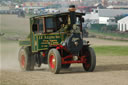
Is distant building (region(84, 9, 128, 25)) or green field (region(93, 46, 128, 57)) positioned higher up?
green field (region(93, 46, 128, 57))

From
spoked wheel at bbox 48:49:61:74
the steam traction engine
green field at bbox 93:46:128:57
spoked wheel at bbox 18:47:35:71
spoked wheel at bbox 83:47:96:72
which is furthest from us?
green field at bbox 93:46:128:57

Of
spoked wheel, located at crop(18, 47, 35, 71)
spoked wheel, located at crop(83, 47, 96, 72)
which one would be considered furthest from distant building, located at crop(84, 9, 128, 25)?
spoked wheel, located at crop(83, 47, 96, 72)

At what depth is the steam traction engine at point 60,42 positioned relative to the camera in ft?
55.1

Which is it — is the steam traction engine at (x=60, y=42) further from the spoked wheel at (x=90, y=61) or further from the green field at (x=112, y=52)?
the green field at (x=112, y=52)

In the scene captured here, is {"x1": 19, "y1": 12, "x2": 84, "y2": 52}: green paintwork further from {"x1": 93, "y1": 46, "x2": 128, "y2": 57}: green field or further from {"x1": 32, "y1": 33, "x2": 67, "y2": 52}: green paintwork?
{"x1": 93, "y1": 46, "x2": 128, "y2": 57}: green field

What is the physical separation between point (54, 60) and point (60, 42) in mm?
793

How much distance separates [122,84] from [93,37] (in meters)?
38.0

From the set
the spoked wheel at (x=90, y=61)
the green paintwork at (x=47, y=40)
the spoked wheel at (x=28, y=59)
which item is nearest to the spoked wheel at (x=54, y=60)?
the green paintwork at (x=47, y=40)

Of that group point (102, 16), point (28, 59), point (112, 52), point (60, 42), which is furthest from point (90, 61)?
point (102, 16)

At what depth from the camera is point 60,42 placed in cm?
1730

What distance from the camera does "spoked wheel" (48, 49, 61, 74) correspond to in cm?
1666

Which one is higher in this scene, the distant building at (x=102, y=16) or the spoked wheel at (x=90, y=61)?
the spoked wheel at (x=90, y=61)

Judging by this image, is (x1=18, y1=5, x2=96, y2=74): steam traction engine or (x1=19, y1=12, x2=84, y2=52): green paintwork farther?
(x1=19, y1=12, x2=84, y2=52): green paintwork

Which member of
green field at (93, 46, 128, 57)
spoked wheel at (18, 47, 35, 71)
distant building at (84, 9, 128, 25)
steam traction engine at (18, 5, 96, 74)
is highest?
steam traction engine at (18, 5, 96, 74)
